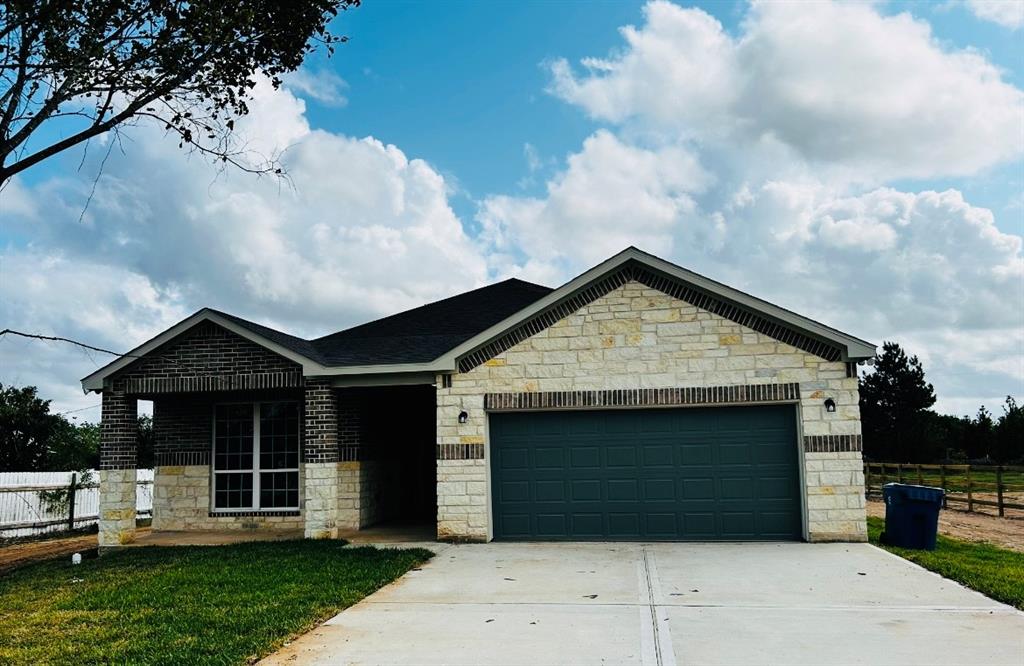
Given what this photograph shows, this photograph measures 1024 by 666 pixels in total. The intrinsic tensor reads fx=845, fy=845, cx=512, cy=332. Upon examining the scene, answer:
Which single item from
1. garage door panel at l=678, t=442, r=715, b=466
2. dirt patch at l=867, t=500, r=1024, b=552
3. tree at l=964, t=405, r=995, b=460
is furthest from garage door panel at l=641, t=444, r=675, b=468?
tree at l=964, t=405, r=995, b=460

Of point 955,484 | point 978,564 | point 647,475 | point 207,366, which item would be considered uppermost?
point 207,366

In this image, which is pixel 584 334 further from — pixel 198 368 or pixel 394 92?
pixel 198 368

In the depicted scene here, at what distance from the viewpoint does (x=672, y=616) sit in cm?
792

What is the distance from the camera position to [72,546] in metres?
16.8

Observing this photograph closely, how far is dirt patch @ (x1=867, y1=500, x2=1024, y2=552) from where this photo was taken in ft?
52.1

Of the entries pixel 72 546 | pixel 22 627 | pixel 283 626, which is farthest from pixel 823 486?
pixel 72 546

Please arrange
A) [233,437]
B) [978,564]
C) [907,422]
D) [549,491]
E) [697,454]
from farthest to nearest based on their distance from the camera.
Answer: [907,422] < [233,437] < [549,491] < [697,454] < [978,564]

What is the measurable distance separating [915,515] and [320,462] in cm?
954

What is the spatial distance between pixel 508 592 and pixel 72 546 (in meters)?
11.7

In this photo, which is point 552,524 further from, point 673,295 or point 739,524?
point 673,295

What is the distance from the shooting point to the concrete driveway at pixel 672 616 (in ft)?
22.0

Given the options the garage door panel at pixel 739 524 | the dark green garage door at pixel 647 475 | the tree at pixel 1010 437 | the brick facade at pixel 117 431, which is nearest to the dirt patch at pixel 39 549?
the brick facade at pixel 117 431

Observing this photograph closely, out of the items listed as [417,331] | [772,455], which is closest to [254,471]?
[417,331]

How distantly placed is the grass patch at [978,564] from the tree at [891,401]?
31789mm
